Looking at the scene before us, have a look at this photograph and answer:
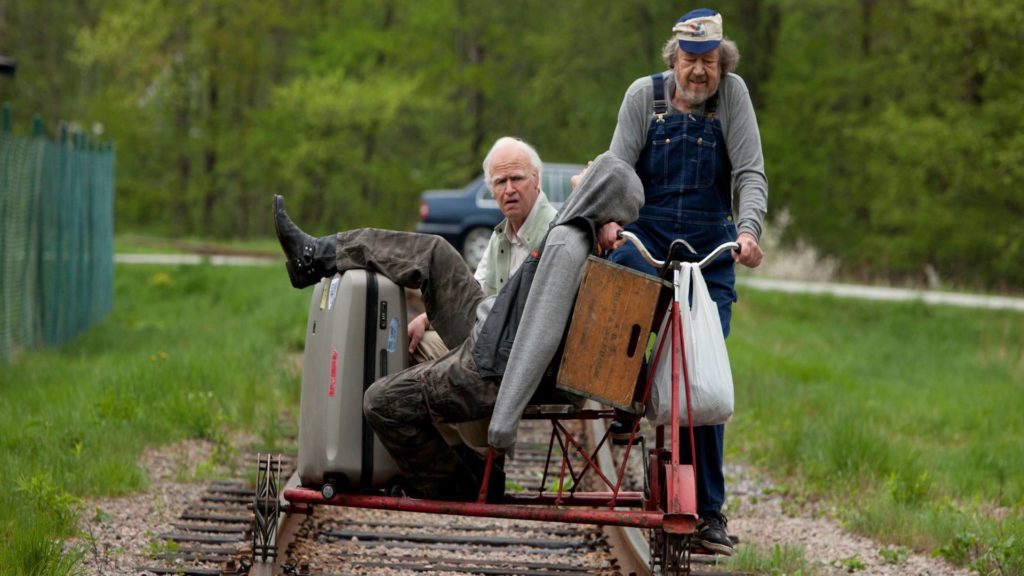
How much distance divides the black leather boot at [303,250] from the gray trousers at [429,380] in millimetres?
49

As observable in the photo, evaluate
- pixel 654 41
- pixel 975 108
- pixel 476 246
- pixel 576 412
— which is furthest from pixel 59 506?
pixel 654 41

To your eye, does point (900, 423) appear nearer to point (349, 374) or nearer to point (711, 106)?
point (711, 106)

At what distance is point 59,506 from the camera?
6059mm

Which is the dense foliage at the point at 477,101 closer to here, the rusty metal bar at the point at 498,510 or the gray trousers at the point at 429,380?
the gray trousers at the point at 429,380

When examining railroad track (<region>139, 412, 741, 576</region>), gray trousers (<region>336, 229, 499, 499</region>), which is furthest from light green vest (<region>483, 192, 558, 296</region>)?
railroad track (<region>139, 412, 741, 576</region>)

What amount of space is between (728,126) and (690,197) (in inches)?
11.9

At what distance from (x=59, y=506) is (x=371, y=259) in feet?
6.70

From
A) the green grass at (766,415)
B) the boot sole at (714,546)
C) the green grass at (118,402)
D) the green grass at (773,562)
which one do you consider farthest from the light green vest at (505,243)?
the green grass at (118,402)

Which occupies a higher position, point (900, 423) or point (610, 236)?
point (610, 236)

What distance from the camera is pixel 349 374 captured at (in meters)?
5.05

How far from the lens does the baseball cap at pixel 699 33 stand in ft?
16.7

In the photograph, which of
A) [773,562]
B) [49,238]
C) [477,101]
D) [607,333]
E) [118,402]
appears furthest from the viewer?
[477,101]

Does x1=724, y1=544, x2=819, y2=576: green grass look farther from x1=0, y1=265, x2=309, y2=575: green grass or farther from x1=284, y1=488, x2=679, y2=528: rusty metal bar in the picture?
x1=0, y1=265, x2=309, y2=575: green grass

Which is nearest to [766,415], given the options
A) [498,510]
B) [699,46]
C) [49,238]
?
[699,46]
